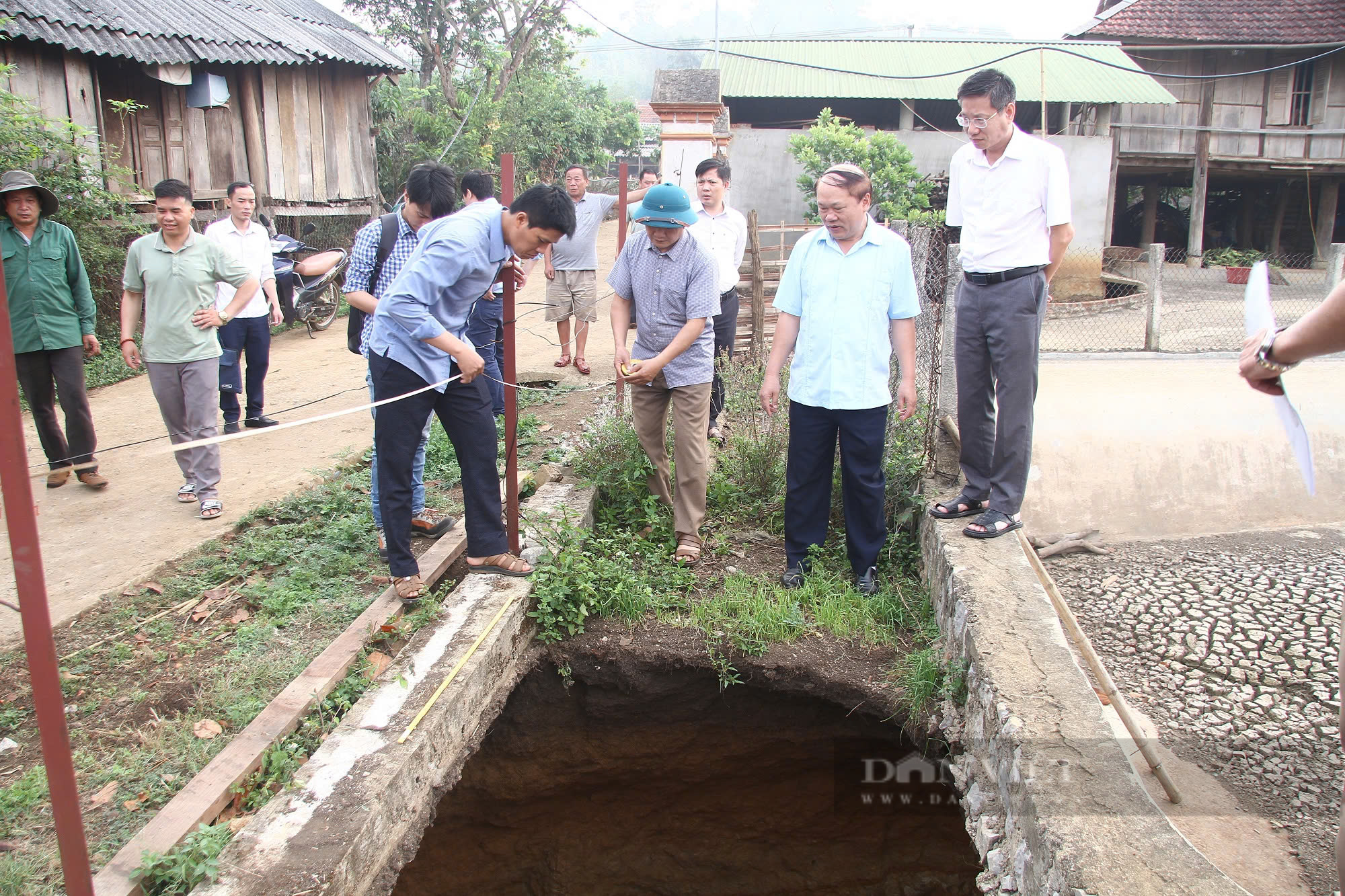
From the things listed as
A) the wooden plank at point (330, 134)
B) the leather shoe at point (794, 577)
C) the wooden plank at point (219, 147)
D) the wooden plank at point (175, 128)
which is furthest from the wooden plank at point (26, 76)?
the leather shoe at point (794, 577)

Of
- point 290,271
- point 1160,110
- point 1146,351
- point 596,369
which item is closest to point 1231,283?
point 1160,110

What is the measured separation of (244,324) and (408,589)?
3.18 metres

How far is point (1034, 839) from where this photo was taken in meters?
2.49

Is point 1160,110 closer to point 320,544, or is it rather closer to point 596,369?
point 596,369

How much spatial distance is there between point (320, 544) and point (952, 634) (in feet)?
9.85

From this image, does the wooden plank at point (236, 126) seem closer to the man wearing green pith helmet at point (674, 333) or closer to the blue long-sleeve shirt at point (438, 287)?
the man wearing green pith helmet at point (674, 333)

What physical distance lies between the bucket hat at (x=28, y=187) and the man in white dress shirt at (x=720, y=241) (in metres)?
3.67

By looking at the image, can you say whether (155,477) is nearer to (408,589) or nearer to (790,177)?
(408,589)

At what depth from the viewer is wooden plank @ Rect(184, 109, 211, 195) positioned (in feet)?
37.2

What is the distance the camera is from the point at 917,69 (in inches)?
650

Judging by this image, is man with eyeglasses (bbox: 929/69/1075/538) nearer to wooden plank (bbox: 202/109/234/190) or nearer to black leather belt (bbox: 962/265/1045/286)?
black leather belt (bbox: 962/265/1045/286)

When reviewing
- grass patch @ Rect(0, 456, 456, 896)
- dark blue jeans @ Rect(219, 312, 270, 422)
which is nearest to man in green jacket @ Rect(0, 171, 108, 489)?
dark blue jeans @ Rect(219, 312, 270, 422)

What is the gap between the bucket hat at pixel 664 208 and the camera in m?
4.07

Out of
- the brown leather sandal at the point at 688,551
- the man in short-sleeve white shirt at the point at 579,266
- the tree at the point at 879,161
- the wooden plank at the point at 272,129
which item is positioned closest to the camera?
the brown leather sandal at the point at 688,551
